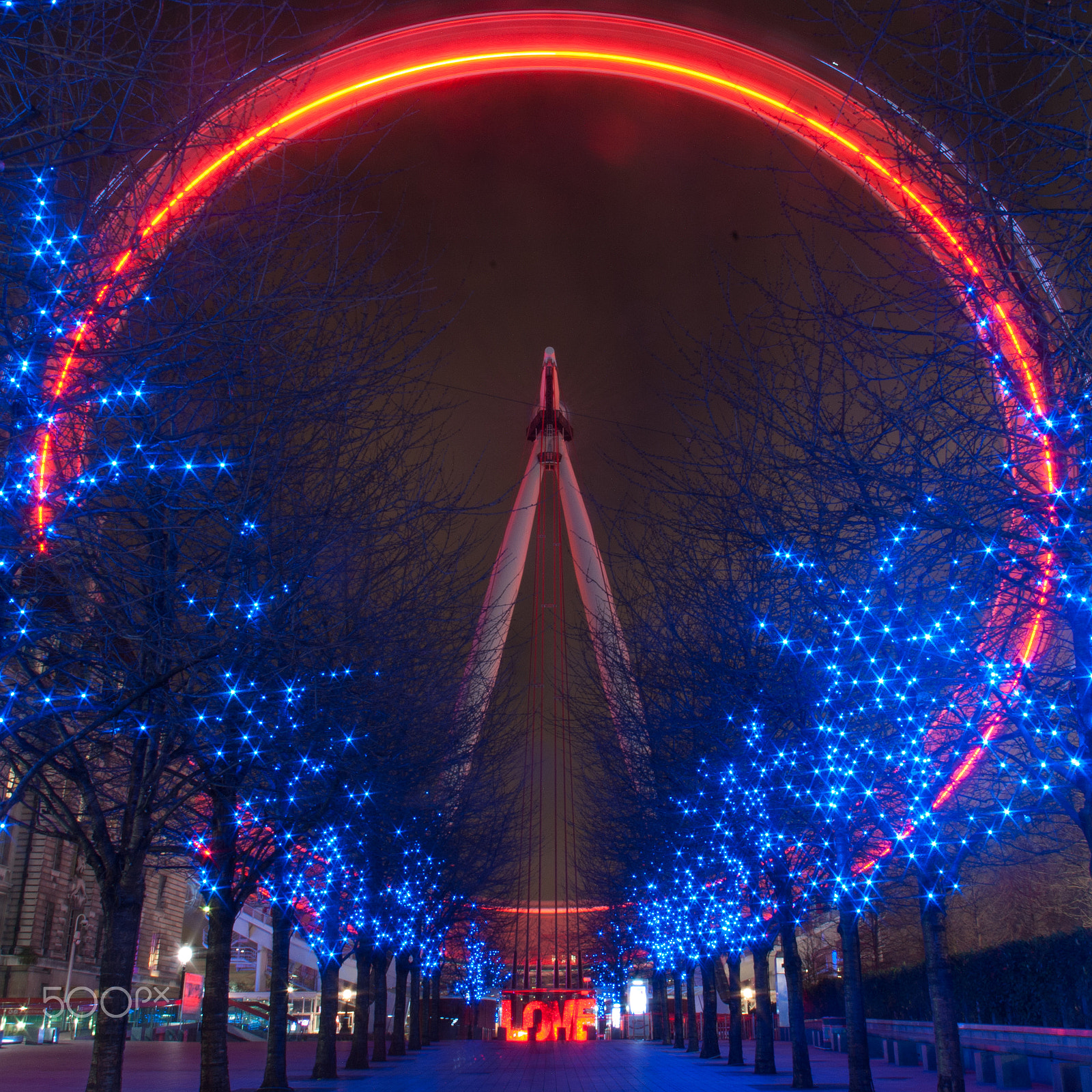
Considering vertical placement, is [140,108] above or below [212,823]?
above

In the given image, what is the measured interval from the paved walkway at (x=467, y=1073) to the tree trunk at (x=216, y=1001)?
2952 mm

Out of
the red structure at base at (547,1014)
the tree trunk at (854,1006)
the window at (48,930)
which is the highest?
the window at (48,930)

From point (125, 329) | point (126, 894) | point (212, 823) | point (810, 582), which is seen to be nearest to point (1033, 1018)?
point (810, 582)

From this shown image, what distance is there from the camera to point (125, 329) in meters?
7.35

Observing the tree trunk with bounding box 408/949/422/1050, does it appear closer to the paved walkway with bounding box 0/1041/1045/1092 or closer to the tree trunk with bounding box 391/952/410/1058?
the tree trunk with bounding box 391/952/410/1058

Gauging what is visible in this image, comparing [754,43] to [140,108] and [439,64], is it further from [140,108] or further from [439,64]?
[140,108]

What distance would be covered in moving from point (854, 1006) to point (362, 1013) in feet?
44.2

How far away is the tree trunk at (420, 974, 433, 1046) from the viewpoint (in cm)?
4375

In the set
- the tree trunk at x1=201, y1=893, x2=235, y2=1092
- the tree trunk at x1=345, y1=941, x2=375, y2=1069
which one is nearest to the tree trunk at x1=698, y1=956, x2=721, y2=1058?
the tree trunk at x1=345, y1=941, x2=375, y2=1069

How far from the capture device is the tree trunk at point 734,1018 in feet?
84.1

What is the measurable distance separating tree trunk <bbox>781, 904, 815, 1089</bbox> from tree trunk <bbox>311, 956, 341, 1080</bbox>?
8.28 meters

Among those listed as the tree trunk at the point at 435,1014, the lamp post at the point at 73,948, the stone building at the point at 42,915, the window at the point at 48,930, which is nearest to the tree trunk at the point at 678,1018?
the tree trunk at the point at 435,1014

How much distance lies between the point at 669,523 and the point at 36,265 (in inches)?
319

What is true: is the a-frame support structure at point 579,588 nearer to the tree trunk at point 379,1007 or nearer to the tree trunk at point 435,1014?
the tree trunk at point 379,1007
